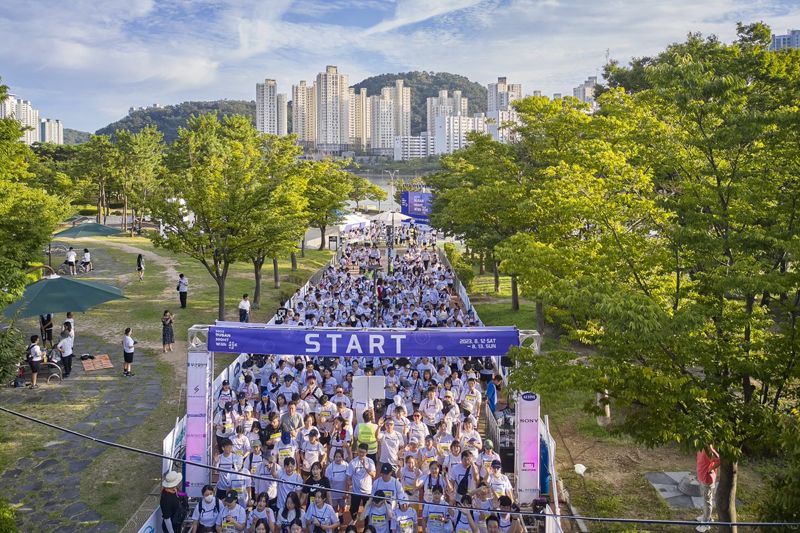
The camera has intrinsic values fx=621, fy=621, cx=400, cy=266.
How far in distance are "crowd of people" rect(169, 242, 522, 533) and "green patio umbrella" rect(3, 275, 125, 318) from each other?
544cm

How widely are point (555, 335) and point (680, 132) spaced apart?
12.8 m

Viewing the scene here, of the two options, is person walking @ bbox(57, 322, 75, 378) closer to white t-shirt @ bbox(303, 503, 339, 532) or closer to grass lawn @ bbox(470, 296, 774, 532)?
white t-shirt @ bbox(303, 503, 339, 532)

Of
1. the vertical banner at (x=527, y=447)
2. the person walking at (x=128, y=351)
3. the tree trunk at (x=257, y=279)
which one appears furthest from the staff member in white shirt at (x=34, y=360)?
the vertical banner at (x=527, y=447)

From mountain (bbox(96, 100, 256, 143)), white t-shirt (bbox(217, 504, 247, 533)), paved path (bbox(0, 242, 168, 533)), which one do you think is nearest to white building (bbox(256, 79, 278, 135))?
mountain (bbox(96, 100, 256, 143))

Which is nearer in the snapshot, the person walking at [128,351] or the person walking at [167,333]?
the person walking at [128,351]

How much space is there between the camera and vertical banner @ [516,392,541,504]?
9.73 metres

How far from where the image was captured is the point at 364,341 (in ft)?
35.5

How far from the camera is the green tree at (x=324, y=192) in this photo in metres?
35.8

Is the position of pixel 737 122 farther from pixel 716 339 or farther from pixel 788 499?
pixel 788 499

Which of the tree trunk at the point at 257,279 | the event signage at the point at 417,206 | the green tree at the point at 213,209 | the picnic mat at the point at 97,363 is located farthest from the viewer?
the event signage at the point at 417,206

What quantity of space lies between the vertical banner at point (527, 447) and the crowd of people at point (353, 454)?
609 mm

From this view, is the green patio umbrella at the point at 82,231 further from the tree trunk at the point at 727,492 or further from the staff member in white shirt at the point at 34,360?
the tree trunk at the point at 727,492

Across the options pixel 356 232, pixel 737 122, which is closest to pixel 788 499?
pixel 737 122

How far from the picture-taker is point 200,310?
78.6ft
